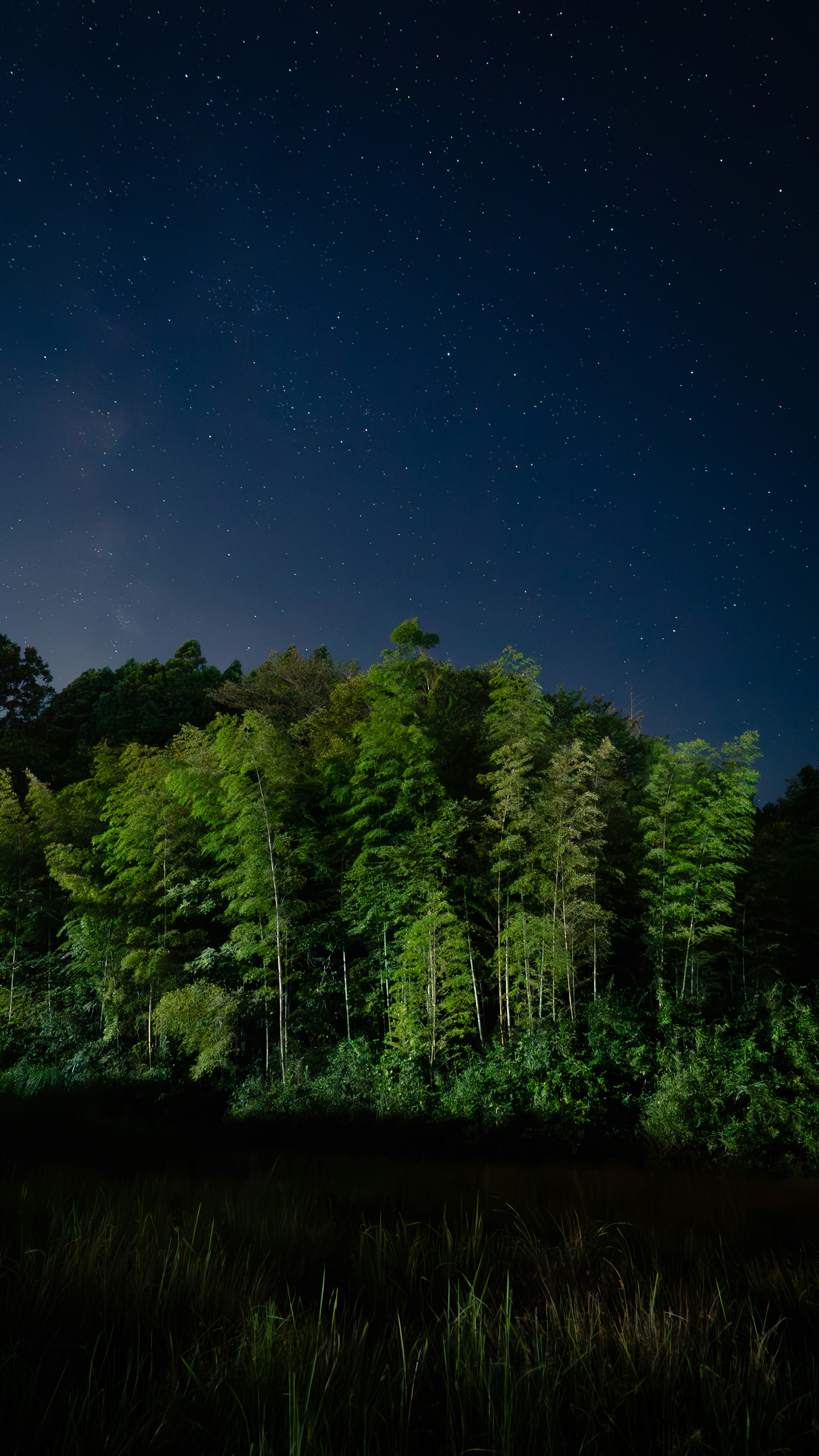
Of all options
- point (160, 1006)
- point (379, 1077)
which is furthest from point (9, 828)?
point (379, 1077)

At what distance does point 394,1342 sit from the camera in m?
2.08

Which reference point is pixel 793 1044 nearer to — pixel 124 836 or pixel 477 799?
pixel 477 799

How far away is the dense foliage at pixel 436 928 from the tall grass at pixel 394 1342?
410cm

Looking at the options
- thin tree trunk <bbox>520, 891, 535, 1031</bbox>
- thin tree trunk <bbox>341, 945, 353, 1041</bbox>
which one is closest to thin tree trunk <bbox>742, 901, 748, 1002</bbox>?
thin tree trunk <bbox>520, 891, 535, 1031</bbox>

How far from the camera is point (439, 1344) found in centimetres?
212

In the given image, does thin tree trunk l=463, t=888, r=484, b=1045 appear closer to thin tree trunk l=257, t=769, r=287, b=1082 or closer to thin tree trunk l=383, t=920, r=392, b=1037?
thin tree trunk l=383, t=920, r=392, b=1037

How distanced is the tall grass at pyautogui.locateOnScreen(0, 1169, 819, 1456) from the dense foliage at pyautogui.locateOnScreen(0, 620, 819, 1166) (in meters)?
4.10

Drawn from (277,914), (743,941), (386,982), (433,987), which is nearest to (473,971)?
(433,987)

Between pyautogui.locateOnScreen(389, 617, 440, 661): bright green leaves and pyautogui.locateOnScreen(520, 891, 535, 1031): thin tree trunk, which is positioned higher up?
pyautogui.locateOnScreen(389, 617, 440, 661): bright green leaves

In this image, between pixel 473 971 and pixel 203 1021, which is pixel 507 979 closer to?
pixel 473 971

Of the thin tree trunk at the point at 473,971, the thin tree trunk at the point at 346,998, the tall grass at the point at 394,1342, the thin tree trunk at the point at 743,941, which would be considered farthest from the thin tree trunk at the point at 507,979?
the tall grass at the point at 394,1342

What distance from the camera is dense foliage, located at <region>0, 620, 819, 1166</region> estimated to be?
721 cm

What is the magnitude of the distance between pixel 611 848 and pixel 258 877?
6.03 metres

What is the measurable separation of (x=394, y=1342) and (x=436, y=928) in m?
6.35
